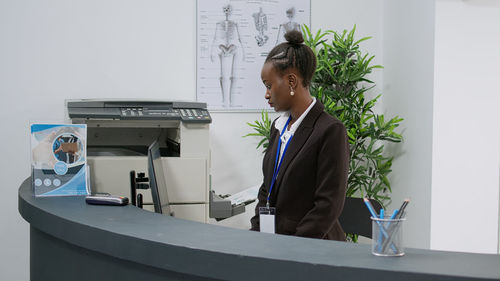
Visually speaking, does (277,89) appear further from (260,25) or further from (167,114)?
(260,25)

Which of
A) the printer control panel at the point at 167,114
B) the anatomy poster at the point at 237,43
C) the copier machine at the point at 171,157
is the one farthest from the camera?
the anatomy poster at the point at 237,43

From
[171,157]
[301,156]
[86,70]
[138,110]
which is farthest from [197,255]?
[86,70]

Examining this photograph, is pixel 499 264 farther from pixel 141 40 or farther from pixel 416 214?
pixel 141 40

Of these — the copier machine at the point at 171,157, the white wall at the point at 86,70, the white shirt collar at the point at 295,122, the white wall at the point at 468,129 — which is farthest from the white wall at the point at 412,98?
the white shirt collar at the point at 295,122

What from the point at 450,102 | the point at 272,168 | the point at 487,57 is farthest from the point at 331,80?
the point at 272,168

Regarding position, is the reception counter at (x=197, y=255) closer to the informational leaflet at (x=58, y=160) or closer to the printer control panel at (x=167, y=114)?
the informational leaflet at (x=58, y=160)

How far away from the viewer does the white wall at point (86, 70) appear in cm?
306

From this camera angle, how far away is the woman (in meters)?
1.67

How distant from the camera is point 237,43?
11.1ft

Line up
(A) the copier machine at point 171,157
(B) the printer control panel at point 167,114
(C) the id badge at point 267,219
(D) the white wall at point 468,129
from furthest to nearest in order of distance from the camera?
(D) the white wall at point 468,129 → (B) the printer control panel at point 167,114 → (A) the copier machine at point 171,157 → (C) the id badge at point 267,219

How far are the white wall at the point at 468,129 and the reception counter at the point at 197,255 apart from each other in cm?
215

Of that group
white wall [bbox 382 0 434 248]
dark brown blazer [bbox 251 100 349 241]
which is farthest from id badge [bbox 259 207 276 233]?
white wall [bbox 382 0 434 248]

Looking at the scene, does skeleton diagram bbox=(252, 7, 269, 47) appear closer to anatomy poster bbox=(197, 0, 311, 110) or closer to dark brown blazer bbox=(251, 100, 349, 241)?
anatomy poster bbox=(197, 0, 311, 110)

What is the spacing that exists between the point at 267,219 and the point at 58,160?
79 centimetres
